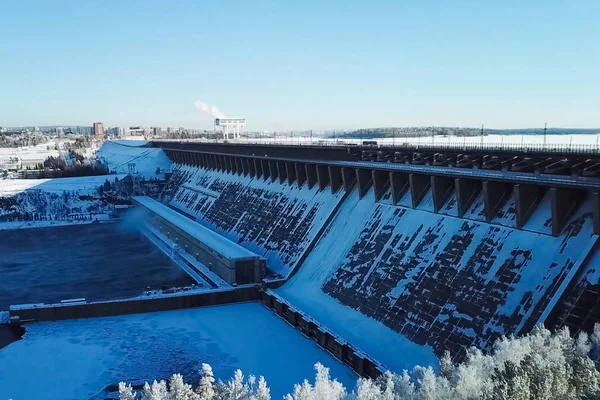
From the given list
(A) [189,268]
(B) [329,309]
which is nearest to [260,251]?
(A) [189,268]

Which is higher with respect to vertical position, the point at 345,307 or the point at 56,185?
the point at 56,185

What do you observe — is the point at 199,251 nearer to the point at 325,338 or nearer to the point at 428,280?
the point at 325,338

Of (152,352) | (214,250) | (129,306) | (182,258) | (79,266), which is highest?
(214,250)

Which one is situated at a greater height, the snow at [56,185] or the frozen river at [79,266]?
the snow at [56,185]

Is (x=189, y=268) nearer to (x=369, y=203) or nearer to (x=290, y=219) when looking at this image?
(x=290, y=219)

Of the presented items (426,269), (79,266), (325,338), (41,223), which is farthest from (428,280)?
(41,223)

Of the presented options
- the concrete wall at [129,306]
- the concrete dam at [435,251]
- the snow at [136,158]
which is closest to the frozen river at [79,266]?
the concrete wall at [129,306]

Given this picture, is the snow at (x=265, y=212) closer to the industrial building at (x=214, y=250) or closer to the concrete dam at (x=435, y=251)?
the concrete dam at (x=435, y=251)
